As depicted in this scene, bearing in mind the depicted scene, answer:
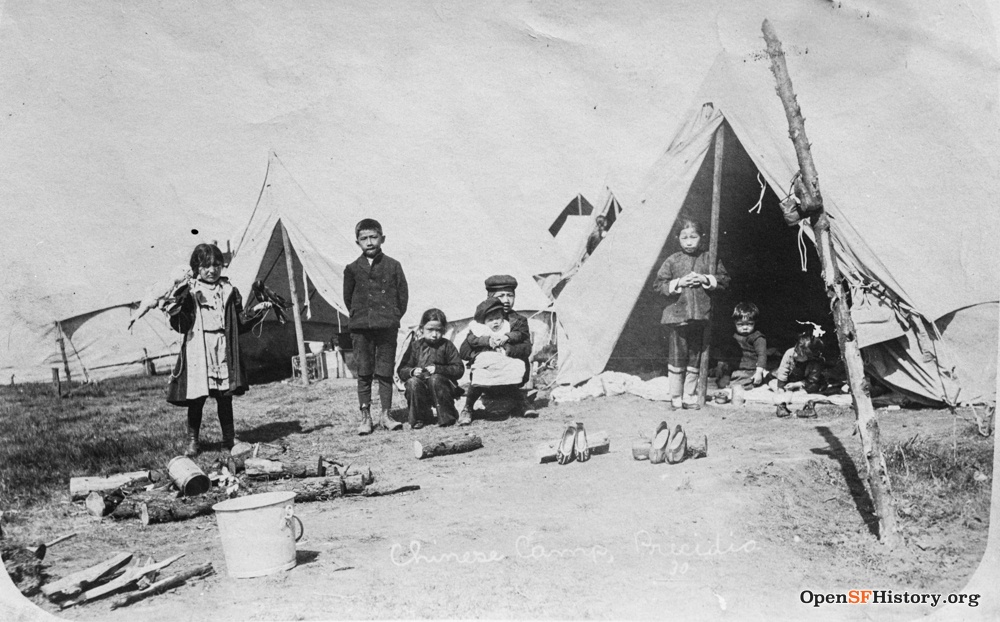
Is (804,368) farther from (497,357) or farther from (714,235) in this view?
(497,357)

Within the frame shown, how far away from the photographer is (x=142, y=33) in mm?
4059

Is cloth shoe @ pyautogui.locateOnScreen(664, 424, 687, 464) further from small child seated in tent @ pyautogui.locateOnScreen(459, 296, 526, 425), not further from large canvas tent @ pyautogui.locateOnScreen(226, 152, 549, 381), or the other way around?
large canvas tent @ pyautogui.locateOnScreen(226, 152, 549, 381)

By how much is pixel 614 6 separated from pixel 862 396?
2.53m

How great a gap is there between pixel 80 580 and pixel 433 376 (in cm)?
240

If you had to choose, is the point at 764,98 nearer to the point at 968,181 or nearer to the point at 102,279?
the point at 968,181

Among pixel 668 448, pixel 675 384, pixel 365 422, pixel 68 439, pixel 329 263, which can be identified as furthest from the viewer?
pixel 329 263

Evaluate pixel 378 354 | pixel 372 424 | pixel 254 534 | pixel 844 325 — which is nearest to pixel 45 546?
pixel 254 534

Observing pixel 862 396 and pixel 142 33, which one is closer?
pixel 862 396

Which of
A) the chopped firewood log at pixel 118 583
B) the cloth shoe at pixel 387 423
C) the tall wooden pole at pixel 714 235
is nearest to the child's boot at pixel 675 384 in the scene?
the tall wooden pole at pixel 714 235

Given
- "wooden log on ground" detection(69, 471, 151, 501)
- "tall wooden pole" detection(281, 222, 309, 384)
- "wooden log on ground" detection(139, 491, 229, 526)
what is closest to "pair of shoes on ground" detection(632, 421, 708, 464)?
"wooden log on ground" detection(139, 491, 229, 526)

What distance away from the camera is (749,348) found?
5.38 meters

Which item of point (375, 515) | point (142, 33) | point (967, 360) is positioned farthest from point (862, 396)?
point (142, 33)

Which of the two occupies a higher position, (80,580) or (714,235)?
(714,235)

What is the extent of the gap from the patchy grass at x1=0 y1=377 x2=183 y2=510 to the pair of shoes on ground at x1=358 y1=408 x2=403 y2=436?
1126 millimetres
